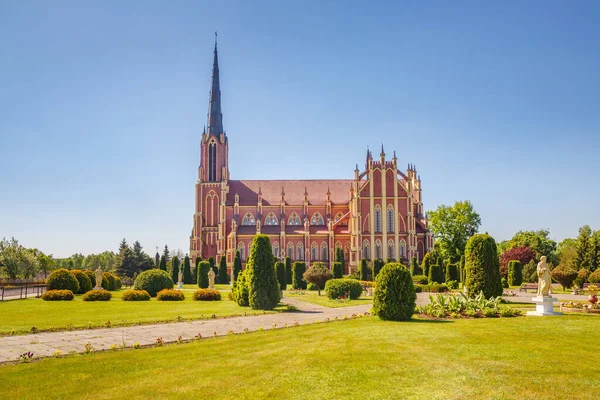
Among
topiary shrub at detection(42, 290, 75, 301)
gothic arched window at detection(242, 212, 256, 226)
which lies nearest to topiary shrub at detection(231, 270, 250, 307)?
topiary shrub at detection(42, 290, 75, 301)

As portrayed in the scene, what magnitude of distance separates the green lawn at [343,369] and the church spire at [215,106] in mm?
64704

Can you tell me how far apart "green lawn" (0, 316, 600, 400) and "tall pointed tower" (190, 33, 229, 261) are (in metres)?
59.0

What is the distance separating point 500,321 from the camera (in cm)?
1653

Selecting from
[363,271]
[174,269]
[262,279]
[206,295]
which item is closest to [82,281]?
[206,295]

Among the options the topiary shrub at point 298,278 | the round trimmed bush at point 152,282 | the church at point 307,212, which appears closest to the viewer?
the round trimmed bush at point 152,282

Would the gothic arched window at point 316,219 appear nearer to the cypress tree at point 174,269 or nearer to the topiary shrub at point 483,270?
the cypress tree at point 174,269

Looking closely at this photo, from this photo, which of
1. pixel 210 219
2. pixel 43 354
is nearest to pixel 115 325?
pixel 43 354

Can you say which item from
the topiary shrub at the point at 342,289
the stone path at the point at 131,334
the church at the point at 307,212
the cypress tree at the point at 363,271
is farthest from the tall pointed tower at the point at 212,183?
the stone path at the point at 131,334

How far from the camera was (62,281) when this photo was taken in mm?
32781

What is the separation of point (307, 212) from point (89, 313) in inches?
2075

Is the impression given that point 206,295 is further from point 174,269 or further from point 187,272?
point 174,269

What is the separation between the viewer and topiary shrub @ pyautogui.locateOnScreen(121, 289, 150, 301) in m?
29.1

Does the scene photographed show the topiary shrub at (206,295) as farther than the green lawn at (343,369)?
Yes

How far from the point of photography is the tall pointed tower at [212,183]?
7256 centimetres
